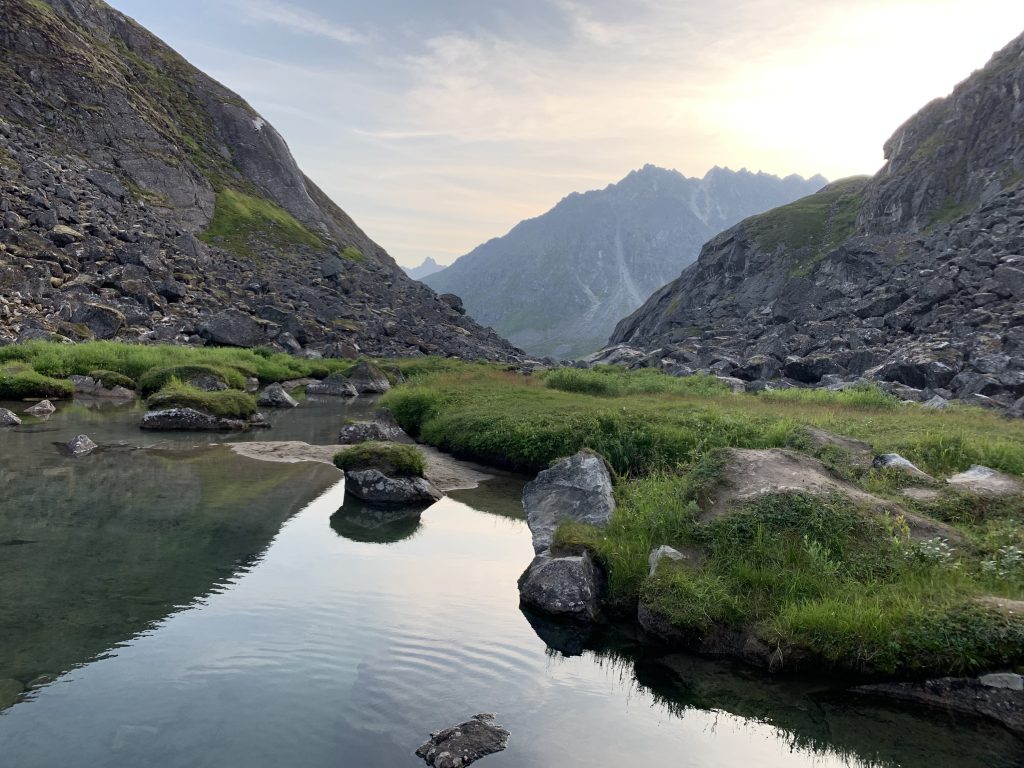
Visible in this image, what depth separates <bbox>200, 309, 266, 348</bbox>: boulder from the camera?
6856 cm

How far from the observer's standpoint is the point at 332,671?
1099cm

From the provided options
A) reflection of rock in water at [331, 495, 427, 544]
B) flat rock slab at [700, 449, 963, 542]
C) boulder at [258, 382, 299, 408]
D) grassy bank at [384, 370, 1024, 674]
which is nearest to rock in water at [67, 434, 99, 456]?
reflection of rock in water at [331, 495, 427, 544]

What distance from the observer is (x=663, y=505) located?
16.5 metres

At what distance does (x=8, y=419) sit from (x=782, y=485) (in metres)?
33.7

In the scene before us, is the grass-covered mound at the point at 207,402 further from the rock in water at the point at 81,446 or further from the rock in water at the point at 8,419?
the rock in water at the point at 81,446

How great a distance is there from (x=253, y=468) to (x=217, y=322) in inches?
1922

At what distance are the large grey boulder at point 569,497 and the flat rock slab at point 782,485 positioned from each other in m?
3.14

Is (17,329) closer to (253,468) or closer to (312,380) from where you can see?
(312,380)

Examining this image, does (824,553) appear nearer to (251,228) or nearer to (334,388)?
(334,388)

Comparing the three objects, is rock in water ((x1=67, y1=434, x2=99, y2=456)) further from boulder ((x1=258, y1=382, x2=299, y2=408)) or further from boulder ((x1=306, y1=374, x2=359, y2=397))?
boulder ((x1=306, y1=374, x2=359, y2=397))

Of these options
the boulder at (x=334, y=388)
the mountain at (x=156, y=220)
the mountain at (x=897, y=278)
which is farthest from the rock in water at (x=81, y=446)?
the mountain at (x=897, y=278)

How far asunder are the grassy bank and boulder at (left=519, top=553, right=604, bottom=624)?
57 cm

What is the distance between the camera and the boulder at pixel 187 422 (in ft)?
110

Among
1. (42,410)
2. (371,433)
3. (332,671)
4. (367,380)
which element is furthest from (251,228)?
(332,671)
